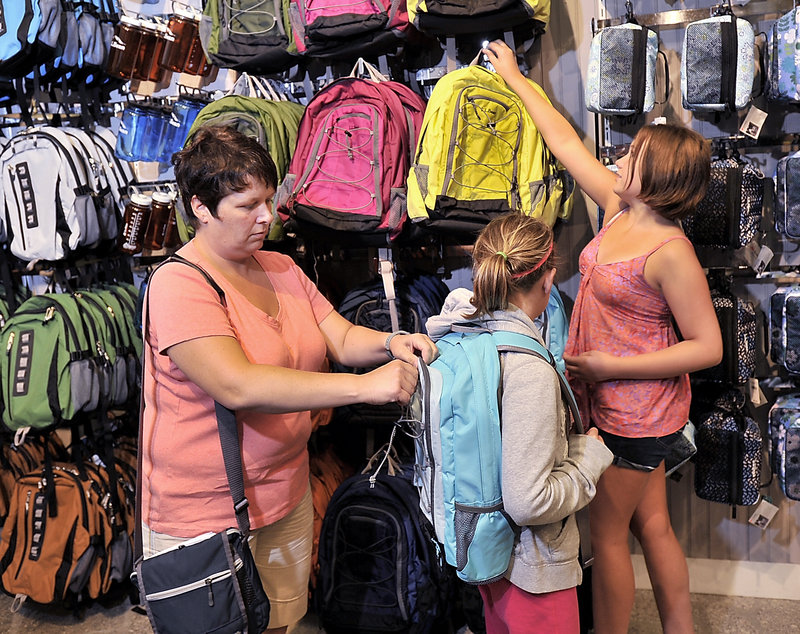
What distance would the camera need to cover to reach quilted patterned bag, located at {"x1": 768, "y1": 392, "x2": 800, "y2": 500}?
8.36 ft

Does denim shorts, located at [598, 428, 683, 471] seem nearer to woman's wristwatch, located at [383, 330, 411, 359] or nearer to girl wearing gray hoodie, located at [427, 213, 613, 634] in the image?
girl wearing gray hoodie, located at [427, 213, 613, 634]

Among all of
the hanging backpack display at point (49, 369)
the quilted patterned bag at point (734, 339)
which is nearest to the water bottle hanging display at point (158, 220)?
the hanging backpack display at point (49, 369)

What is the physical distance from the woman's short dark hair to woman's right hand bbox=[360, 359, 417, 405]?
1.69 ft

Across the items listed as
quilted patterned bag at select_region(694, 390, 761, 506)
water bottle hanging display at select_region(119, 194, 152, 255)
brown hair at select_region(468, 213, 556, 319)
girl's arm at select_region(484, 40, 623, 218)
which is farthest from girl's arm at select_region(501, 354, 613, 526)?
water bottle hanging display at select_region(119, 194, 152, 255)

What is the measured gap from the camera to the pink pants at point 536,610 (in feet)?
5.43

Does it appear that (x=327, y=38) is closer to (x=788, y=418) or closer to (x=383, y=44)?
(x=383, y=44)

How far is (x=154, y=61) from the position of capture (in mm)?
3088

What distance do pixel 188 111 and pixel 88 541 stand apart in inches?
68.5

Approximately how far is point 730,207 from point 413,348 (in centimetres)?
137

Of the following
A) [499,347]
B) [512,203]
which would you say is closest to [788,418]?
[512,203]

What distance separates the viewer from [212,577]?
161 centimetres

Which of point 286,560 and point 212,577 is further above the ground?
point 212,577

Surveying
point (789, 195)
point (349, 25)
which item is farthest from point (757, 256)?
point (349, 25)

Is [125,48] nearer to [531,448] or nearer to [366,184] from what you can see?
[366,184]
